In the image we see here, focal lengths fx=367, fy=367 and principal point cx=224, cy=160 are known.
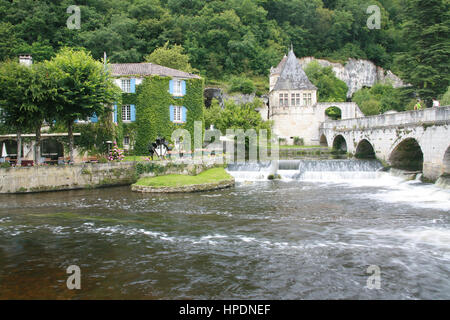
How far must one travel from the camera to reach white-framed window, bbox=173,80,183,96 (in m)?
41.8

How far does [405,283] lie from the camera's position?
33.4 ft

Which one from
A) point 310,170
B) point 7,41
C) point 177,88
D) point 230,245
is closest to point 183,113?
point 177,88

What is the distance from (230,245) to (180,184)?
46.1 ft

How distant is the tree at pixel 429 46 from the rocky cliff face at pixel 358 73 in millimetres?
35673

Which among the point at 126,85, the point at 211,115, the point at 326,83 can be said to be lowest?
the point at 211,115

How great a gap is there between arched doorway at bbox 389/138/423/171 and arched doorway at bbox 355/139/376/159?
701 cm

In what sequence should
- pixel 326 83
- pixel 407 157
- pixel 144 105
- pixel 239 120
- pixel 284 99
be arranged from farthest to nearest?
pixel 326 83 < pixel 284 99 < pixel 239 120 < pixel 144 105 < pixel 407 157

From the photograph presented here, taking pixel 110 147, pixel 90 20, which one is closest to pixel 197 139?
pixel 110 147

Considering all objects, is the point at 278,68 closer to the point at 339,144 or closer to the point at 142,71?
the point at 339,144

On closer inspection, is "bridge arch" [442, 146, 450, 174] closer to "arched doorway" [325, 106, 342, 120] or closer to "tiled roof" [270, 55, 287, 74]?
"arched doorway" [325, 106, 342, 120]

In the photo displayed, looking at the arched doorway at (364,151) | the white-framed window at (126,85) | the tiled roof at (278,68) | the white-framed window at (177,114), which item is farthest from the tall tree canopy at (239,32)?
the white-framed window at (177,114)

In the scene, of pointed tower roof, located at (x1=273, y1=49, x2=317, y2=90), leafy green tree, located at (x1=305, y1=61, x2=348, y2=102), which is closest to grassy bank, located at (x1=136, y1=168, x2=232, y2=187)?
pointed tower roof, located at (x1=273, y1=49, x2=317, y2=90)

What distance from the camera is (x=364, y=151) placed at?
42000mm

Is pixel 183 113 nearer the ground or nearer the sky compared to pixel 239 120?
nearer the sky
